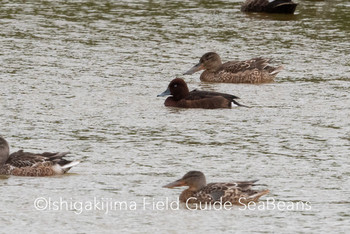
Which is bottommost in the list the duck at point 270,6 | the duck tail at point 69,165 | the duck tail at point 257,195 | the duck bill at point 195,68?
the duck at point 270,6

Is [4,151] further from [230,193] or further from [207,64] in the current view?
[207,64]

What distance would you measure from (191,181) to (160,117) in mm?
5226

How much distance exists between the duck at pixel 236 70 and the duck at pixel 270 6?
879cm

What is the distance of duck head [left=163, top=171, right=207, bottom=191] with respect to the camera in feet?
40.0

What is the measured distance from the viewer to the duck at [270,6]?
29998 millimetres

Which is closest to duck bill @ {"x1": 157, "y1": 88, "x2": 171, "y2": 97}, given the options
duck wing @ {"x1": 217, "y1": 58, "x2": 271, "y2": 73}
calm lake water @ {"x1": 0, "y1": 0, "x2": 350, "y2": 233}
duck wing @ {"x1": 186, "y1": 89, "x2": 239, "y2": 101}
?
calm lake water @ {"x1": 0, "y1": 0, "x2": 350, "y2": 233}

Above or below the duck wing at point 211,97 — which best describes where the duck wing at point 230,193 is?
above

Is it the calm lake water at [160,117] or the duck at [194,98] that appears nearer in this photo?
the calm lake water at [160,117]

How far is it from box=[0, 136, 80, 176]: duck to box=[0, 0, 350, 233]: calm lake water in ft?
0.60

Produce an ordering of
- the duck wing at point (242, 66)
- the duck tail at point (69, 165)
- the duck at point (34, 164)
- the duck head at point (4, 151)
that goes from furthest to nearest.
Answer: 1. the duck wing at point (242, 66)
2. the duck head at point (4, 151)
3. the duck at point (34, 164)
4. the duck tail at point (69, 165)

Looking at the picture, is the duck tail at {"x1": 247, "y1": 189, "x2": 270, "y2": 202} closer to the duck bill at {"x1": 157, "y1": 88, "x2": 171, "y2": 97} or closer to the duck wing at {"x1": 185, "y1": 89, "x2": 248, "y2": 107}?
the duck wing at {"x1": 185, "y1": 89, "x2": 248, "y2": 107}

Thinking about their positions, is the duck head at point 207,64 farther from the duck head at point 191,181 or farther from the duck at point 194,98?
the duck head at point 191,181

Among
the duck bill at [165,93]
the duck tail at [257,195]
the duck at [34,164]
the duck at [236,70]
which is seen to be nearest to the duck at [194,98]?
the duck bill at [165,93]

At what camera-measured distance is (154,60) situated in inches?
886
